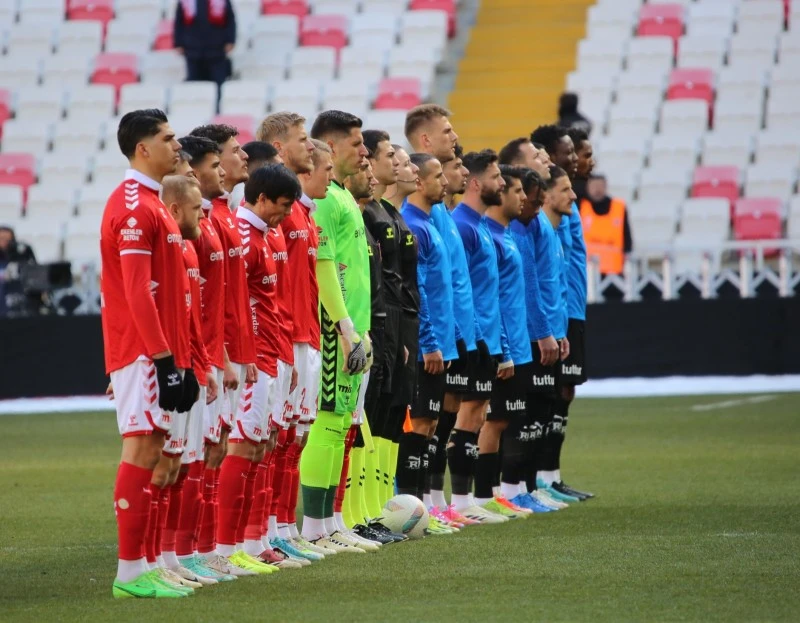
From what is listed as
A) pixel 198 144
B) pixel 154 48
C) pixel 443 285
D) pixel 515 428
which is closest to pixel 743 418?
pixel 515 428

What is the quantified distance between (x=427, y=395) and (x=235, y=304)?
224 centimetres

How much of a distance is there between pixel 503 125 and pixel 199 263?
54.5ft

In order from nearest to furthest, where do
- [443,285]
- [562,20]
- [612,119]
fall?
[443,285], [612,119], [562,20]

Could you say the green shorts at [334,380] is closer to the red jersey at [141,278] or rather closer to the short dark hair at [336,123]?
the short dark hair at [336,123]

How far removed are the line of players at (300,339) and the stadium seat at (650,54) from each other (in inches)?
483

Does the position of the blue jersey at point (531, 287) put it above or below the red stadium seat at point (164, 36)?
below

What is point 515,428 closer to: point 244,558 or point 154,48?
point 244,558

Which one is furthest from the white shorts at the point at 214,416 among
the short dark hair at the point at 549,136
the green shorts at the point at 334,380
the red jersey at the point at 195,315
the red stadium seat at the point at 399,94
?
the red stadium seat at the point at 399,94

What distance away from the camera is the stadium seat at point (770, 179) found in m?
20.4

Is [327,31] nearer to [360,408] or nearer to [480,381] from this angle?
[480,381]

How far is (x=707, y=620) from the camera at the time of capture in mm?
5871

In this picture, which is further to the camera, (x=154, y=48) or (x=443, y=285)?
(x=154, y=48)

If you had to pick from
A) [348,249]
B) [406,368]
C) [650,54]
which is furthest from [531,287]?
[650,54]

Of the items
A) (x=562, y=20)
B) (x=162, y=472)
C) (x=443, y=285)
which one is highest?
(x=562, y=20)
